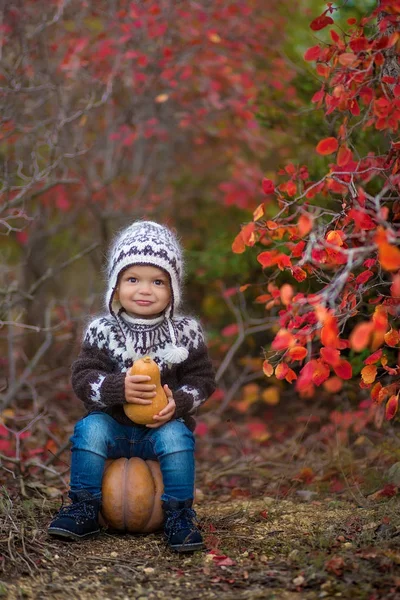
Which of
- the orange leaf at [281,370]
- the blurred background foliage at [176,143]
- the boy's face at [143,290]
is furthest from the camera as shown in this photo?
the blurred background foliage at [176,143]

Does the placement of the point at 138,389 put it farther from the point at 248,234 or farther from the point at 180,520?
the point at 248,234

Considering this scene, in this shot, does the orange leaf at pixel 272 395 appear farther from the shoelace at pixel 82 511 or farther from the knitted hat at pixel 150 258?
the shoelace at pixel 82 511

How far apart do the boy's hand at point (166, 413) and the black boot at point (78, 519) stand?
421 mm

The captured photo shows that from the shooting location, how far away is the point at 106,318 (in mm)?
3529

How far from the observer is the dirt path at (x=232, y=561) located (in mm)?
2641

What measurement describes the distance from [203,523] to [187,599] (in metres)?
0.79

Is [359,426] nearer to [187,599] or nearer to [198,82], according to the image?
[187,599]

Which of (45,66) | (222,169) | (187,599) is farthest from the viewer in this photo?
(222,169)

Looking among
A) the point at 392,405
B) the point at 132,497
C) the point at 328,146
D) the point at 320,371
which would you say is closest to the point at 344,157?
the point at 328,146

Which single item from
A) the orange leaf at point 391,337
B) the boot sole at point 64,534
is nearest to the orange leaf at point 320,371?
the orange leaf at point 391,337

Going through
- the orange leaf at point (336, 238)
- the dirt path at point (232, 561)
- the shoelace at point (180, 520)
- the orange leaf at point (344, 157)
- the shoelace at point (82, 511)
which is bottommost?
the dirt path at point (232, 561)

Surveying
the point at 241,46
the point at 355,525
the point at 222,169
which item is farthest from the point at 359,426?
the point at 222,169

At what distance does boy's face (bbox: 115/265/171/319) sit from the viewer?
11.1ft

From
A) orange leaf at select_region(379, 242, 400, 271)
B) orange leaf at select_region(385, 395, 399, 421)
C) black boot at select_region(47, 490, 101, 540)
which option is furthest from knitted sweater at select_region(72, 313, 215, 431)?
orange leaf at select_region(379, 242, 400, 271)
